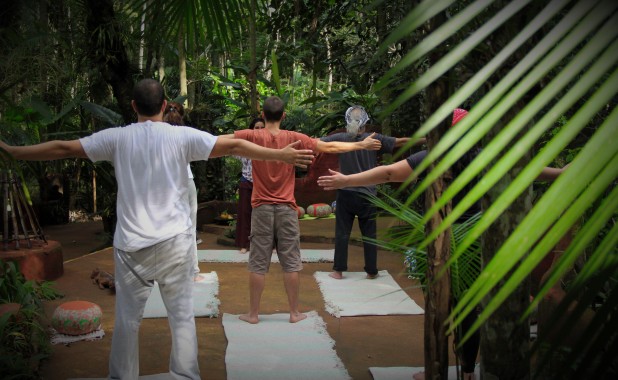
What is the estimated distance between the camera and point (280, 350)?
17.0 feet

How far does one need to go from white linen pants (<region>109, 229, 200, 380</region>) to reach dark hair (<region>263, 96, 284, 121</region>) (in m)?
1.72

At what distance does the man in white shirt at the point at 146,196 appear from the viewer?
12.5ft

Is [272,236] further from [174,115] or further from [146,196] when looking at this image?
[146,196]

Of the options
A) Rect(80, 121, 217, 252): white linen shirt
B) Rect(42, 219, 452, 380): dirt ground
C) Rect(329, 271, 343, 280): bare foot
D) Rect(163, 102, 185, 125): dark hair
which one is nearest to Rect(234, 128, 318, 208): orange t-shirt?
Rect(42, 219, 452, 380): dirt ground

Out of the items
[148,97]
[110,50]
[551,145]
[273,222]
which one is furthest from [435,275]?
[110,50]

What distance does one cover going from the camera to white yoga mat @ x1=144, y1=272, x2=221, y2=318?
6.28m

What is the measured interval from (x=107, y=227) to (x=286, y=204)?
23.0ft

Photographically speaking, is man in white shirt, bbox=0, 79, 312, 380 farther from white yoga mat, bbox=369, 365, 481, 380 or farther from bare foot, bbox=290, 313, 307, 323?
bare foot, bbox=290, 313, 307, 323

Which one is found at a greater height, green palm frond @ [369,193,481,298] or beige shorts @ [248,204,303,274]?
green palm frond @ [369,193,481,298]

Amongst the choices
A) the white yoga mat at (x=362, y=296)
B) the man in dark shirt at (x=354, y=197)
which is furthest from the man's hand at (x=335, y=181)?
the man in dark shirt at (x=354, y=197)

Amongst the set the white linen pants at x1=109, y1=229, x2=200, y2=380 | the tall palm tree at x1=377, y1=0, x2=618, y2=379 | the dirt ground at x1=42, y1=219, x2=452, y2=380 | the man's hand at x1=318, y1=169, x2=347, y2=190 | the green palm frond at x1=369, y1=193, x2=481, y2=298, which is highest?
the tall palm tree at x1=377, y1=0, x2=618, y2=379

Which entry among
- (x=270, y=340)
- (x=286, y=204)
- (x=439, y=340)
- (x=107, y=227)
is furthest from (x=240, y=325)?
(x=107, y=227)

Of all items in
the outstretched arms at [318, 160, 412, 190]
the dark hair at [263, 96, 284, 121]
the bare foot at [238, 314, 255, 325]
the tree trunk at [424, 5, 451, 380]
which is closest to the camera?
the tree trunk at [424, 5, 451, 380]

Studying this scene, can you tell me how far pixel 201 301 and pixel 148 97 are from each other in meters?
3.24
